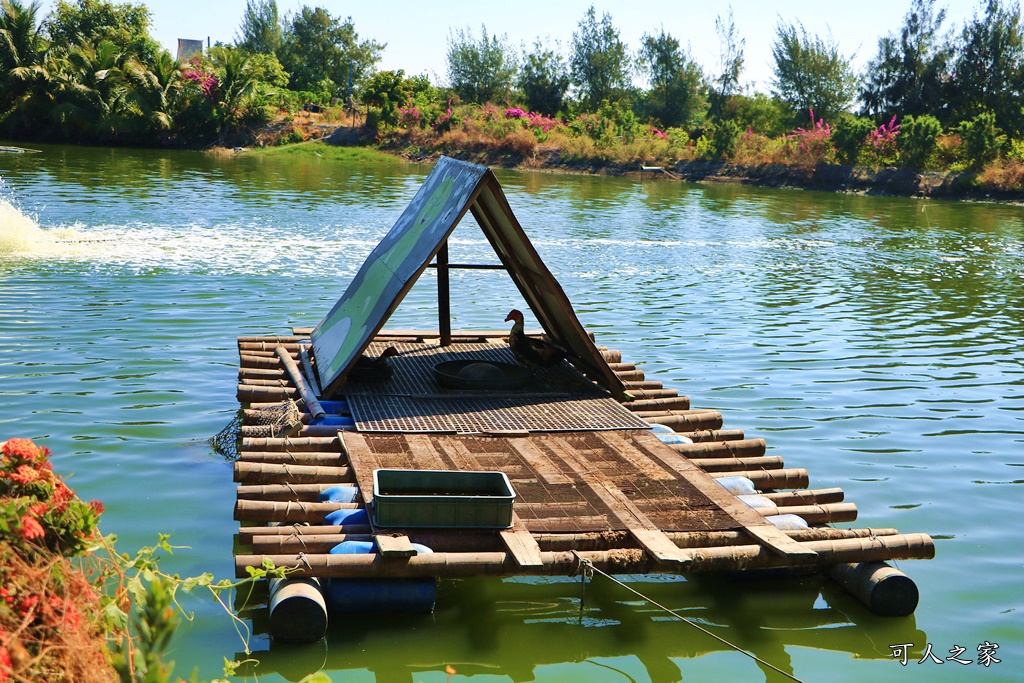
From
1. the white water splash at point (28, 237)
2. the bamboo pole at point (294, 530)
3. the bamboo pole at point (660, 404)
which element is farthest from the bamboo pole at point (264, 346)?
the white water splash at point (28, 237)

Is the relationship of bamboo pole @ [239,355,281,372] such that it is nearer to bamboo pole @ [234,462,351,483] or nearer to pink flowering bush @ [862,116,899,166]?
bamboo pole @ [234,462,351,483]

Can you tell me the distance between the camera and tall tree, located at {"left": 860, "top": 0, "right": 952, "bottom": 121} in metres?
46.9

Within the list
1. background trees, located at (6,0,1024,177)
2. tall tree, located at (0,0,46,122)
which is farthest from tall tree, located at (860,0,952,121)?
tall tree, located at (0,0,46,122)

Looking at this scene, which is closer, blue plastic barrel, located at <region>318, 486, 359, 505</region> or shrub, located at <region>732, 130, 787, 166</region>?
blue plastic barrel, located at <region>318, 486, 359, 505</region>

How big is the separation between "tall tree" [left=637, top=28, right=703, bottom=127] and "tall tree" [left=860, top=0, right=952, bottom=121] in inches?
401

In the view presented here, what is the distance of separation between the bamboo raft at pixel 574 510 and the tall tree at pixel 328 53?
6040cm

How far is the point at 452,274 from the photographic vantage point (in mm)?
16875

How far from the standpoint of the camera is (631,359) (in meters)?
11.3

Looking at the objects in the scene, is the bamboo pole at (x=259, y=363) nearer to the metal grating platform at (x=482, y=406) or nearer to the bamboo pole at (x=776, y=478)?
the metal grating platform at (x=482, y=406)

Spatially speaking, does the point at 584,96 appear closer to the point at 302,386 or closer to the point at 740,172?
the point at 740,172

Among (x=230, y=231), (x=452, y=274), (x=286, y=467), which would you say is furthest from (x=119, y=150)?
(x=286, y=467)

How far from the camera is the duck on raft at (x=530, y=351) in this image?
8.98m

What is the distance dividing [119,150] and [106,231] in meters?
25.2

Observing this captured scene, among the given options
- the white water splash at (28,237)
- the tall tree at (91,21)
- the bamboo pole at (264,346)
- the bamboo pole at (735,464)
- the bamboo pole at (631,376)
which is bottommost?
the bamboo pole at (735,464)
